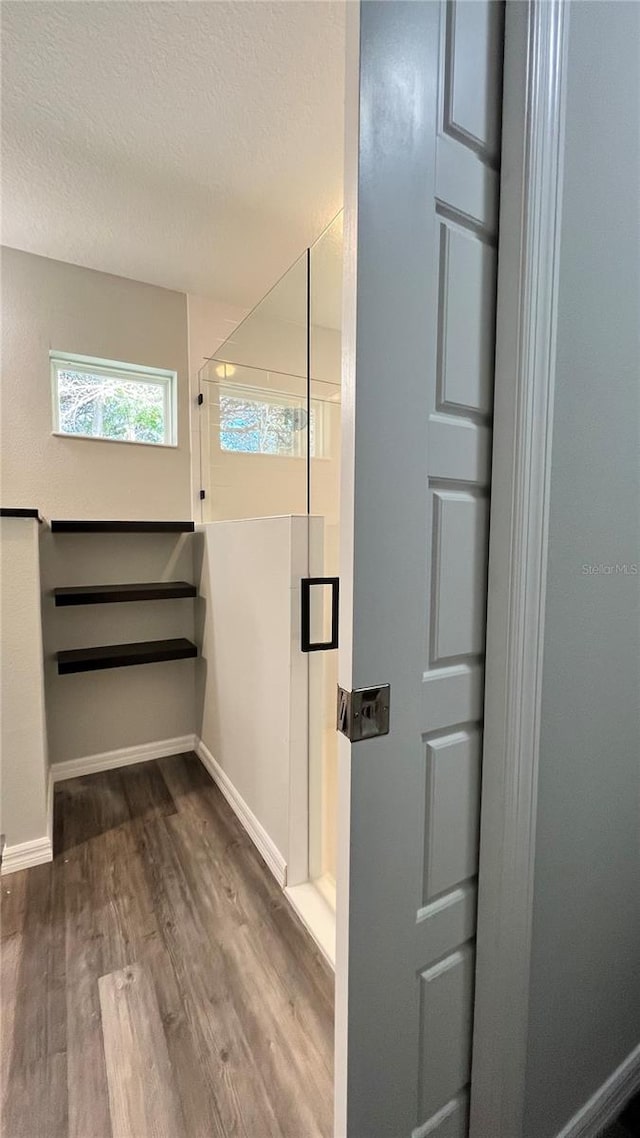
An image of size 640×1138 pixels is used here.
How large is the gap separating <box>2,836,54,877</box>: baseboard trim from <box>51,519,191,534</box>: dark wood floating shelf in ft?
4.60

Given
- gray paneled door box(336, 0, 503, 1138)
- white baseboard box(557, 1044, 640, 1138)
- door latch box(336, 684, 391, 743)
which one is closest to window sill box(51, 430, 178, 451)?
gray paneled door box(336, 0, 503, 1138)

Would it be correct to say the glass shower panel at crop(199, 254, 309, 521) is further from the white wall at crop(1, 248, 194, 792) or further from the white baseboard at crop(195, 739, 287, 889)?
the white baseboard at crop(195, 739, 287, 889)

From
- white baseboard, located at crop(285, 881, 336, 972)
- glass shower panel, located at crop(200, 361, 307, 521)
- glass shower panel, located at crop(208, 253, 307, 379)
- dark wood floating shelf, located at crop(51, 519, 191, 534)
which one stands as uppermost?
glass shower panel, located at crop(208, 253, 307, 379)

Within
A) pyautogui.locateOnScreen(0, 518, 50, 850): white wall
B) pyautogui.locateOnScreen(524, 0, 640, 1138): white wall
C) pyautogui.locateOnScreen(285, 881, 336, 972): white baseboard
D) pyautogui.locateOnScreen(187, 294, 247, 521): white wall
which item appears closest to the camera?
pyautogui.locateOnScreen(524, 0, 640, 1138): white wall

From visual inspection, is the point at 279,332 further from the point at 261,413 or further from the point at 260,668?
the point at 260,668

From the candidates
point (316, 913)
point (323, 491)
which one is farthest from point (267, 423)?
point (316, 913)

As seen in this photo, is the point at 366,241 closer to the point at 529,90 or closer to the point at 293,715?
the point at 529,90

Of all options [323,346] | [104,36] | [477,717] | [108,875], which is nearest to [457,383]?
[477,717]

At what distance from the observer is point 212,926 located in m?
1.58

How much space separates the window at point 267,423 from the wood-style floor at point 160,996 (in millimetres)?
1740

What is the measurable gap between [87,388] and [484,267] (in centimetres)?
241

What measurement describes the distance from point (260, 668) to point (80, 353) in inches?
75.9

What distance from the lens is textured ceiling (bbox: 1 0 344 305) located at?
4.07 feet

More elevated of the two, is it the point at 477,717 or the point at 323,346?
the point at 323,346
